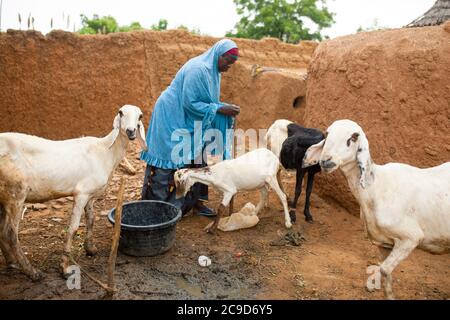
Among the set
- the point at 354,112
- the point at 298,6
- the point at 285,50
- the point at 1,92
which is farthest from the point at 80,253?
the point at 298,6

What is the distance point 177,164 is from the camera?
4.69 meters

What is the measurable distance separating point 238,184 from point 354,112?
2000mm

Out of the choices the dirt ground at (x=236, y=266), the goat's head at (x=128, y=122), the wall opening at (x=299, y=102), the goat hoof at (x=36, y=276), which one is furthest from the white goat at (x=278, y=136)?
the wall opening at (x=299, y=102)

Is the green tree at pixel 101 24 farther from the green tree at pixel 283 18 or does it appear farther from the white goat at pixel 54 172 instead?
the white goat at pixel 54 172

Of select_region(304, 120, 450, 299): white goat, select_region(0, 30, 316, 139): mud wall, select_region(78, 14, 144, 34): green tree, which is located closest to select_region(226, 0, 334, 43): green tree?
select_region(78, 14, 144, 34): green tree

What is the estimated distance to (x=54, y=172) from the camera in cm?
334

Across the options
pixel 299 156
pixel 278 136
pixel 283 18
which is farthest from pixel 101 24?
pixel 299 156

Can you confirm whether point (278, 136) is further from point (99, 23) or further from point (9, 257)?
point (99, 23)

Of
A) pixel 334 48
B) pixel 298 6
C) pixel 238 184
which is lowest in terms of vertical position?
pixel 238 184

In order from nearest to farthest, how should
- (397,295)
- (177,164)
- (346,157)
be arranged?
(346,157) → (397,295) → (177,164)

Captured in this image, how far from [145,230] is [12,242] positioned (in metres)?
1.24

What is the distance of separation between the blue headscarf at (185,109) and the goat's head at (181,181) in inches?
10.3

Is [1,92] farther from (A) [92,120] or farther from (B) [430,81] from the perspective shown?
(B) [430,81]

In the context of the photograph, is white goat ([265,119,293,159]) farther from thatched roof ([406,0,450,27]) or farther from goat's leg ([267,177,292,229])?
thatched roof ([406,0,450,27])
